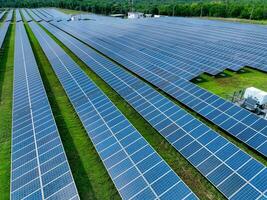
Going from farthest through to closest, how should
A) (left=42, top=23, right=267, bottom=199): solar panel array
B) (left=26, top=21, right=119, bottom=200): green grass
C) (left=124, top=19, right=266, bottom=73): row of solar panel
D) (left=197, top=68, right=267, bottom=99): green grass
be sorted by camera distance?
(left=124, top=19, right=266, bottom=73): row of solar panel → (left=197, top=68, right=267, bottom=99): green grass → (left=26, top=21, right=119, bottom=200): green grass → (left=42, top=23, right=267, bottom=199): solar panel array

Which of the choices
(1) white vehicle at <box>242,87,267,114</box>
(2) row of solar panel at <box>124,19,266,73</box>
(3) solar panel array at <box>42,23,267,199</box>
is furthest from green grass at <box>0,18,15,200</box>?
(2) row of solar panel at <box>124,19,266,73</box>

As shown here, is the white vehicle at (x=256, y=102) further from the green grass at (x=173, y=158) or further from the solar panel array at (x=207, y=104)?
the green grass at (x=173, y=158)

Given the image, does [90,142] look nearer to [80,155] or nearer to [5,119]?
[80,155]

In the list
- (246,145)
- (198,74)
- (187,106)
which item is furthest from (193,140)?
(198,74)

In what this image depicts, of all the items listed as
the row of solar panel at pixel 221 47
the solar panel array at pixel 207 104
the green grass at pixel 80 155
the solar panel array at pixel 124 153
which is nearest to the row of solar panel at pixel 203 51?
the row of solar panel at pixel 221 47

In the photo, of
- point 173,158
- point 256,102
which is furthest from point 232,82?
point 173,158

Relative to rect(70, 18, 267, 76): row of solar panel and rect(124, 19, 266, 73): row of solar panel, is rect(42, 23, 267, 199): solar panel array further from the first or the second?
rect(124, 19, 266, 73): row of solar panel
